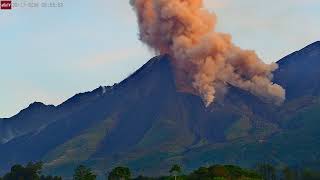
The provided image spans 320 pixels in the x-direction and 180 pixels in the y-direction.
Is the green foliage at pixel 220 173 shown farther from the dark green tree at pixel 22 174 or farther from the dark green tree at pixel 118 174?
the dark green tree at pixel 22 174

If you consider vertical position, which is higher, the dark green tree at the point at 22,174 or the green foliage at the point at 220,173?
the dark green tree at the point at 22,174

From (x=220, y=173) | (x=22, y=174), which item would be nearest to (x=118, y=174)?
(x=220, y=173)

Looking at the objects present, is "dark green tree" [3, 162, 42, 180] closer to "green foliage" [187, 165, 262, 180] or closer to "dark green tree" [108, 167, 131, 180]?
"dark green tree" [108, 167, 131, 180]

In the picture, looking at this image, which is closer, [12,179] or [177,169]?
[177,169]

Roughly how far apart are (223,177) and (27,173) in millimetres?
66677

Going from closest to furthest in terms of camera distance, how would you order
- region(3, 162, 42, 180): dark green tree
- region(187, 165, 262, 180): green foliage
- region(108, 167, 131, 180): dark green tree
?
1. region(187, 165, 262, 180): green foliage
2. region(108, 167, 131, 180): dark green tree
3. region(3, 162, 42, 180): dark green tree

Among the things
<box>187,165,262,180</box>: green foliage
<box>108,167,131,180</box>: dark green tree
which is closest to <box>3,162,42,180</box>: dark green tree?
<box>108,167,131,180</box>: dark green tree

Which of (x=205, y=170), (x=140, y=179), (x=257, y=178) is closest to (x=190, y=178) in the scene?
(x=205, y=170)

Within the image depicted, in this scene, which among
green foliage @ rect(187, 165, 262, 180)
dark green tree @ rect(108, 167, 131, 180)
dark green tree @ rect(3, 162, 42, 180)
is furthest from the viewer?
dark green tree @ rect(3, 162, 42, 180)

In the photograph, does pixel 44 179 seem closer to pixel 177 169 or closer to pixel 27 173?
pixel 27 173

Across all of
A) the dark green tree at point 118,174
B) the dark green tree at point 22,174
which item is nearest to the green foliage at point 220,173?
the dark green tree at point 118,174

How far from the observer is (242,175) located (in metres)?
160

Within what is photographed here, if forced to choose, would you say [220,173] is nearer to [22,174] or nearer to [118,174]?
[118,174]

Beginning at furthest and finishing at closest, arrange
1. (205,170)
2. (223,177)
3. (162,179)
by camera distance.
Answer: (162,179)
(205,170)
(223,177)
